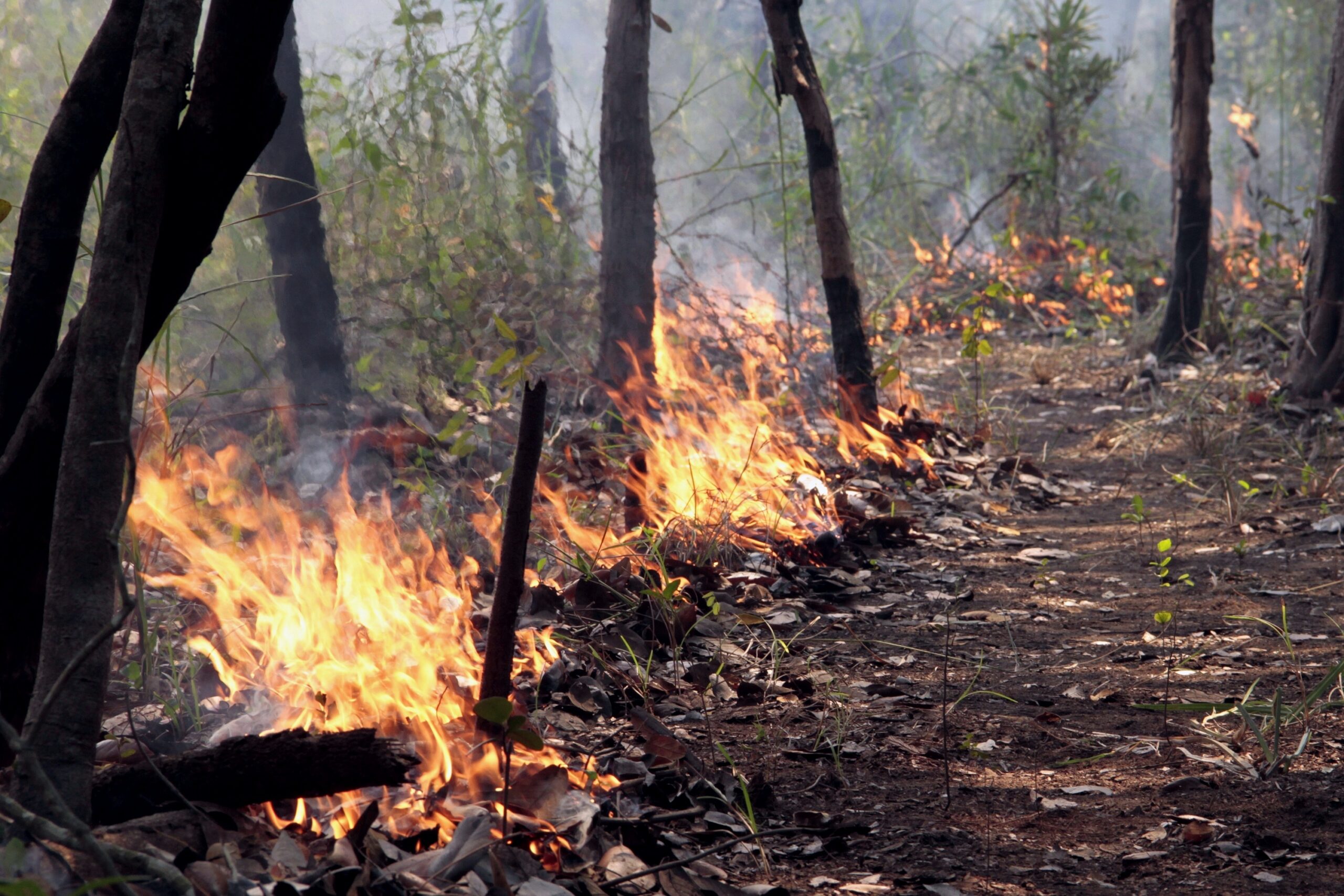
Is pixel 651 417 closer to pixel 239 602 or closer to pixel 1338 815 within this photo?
pixel 239 602

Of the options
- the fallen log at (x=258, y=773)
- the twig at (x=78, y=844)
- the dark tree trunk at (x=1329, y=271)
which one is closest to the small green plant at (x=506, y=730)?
the fallen log at (x=258, y=773)

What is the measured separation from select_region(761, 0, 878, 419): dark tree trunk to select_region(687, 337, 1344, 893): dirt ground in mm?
1047

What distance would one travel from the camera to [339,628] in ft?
8.00

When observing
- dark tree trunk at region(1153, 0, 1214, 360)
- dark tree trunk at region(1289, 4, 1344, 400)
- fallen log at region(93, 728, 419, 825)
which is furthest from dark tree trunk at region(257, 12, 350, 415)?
dark tree trunk at region(1153, 0, 1214, 360)

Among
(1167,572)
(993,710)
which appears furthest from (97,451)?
(1167,572)

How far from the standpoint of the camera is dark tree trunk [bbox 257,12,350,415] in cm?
485

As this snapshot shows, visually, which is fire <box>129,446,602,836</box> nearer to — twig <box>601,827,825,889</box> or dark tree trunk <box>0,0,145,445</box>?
twig <box>601,827,825,889</box>

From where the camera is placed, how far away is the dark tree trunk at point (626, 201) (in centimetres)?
544

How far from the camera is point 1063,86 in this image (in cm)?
997

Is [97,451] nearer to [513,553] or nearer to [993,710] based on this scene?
[513,553]

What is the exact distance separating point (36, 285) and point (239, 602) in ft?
3.84

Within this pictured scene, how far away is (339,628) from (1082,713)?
1848 millimetres

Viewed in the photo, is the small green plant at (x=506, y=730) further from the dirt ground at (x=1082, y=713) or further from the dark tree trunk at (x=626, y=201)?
the dark tree trunk at (x=626, y=201)

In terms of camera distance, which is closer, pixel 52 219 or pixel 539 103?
pixel 52 219
